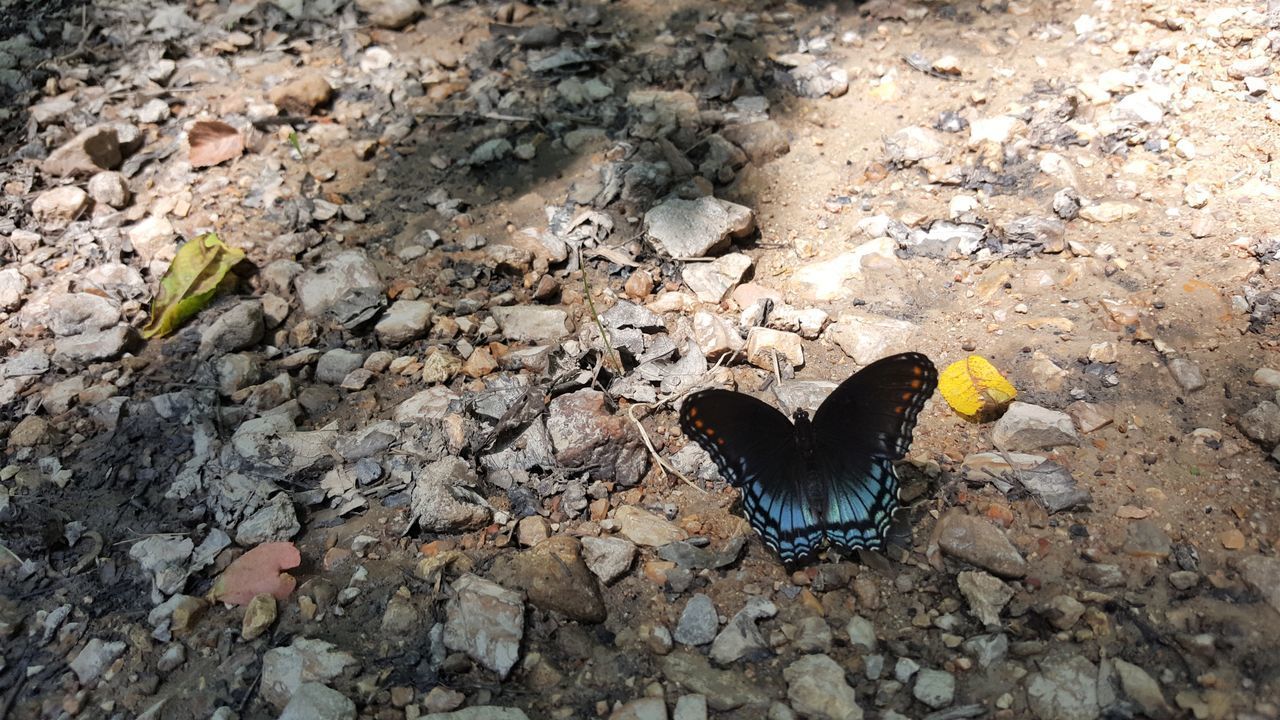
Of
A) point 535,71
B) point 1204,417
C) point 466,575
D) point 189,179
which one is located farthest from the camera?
point 535,71

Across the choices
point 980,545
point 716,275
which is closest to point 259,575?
point 716,275

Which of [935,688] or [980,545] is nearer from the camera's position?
[935,688]

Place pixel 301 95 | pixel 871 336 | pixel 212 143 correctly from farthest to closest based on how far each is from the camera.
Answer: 1. pixel 301 95
2. pixel 212 143
3. pixel 871 336

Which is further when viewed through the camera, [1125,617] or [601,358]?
[601,358]

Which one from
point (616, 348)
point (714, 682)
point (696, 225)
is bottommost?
point (714, 682)

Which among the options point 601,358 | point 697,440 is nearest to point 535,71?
point 601,358

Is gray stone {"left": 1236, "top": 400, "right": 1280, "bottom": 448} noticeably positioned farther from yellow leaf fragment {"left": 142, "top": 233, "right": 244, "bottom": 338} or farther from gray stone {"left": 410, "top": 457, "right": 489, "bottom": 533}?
yellow leaf fragment {"left": 142, "top": 233, "right": 244, "bottom": 338}

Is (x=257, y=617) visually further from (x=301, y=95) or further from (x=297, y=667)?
(x=301, y=95)

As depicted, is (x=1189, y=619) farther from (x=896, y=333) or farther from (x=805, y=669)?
(x=896, y=333)
